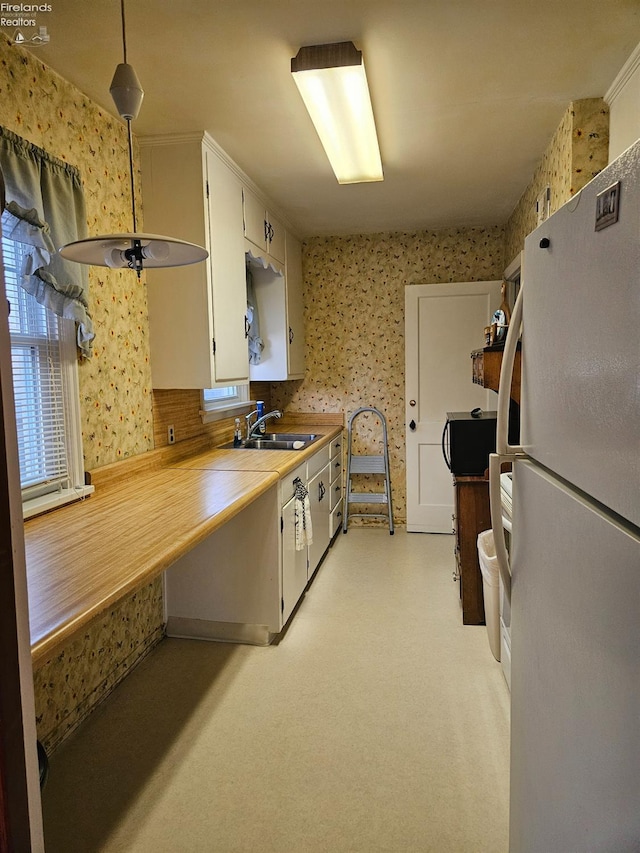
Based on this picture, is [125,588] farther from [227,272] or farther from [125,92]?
[227,272]

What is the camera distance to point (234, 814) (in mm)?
1710

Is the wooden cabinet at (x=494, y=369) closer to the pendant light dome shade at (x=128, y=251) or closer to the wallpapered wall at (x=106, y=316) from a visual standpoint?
the wallpapered wall at (x=106, y=316)

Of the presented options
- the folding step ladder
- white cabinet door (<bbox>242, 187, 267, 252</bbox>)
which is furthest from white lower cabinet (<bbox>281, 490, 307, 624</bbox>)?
white cabinet door (<bbox>242, 187, 267, 252</bbox>)

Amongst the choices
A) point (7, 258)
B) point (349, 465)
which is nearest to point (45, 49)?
point (7, 258)

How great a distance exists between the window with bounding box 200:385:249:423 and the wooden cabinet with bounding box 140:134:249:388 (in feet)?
1.33

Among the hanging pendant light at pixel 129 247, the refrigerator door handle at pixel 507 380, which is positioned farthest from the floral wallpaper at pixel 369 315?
the refrigerator door handle at pixel 507 380

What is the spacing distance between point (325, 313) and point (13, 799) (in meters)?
4.41

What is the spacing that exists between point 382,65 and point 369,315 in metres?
2.72

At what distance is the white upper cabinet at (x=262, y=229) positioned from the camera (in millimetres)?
3317

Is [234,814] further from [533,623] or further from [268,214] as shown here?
[268,214]

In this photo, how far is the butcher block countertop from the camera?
4.10ft

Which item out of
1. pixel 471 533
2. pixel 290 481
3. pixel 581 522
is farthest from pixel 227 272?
pixel 581 522

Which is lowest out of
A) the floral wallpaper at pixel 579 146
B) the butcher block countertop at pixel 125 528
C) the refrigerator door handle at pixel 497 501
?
the butcher block countertop at pixel 125 528

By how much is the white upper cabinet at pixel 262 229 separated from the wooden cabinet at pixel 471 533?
1930 millimetres
